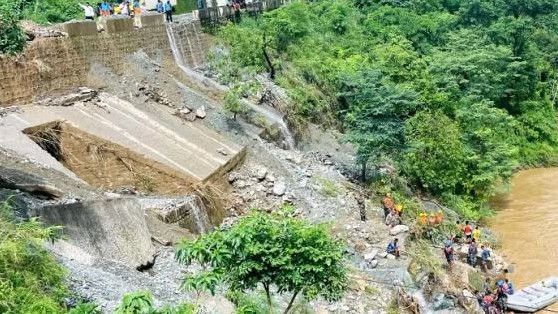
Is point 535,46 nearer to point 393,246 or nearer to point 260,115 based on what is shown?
point 260,115

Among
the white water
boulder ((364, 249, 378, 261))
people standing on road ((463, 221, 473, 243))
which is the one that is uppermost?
the white water

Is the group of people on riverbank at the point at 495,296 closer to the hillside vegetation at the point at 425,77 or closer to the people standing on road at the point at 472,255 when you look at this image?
the people standing on road at the point at 472,255

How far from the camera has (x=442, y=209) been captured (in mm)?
22078

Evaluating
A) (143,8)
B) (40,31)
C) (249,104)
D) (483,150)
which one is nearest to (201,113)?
(249,104)

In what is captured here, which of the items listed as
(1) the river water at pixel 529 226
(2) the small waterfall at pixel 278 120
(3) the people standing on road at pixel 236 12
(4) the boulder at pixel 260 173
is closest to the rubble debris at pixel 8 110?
(4) the boulder at pixel 260 173

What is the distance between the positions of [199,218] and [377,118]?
25.7 ft

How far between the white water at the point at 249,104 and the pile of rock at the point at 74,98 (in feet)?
14.6

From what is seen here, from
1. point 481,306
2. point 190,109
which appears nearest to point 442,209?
point 481,306

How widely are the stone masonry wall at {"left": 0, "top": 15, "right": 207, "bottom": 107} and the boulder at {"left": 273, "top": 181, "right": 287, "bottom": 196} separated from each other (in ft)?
20.7

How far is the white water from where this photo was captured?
71.4 ft

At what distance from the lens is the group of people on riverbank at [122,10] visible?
834 inches

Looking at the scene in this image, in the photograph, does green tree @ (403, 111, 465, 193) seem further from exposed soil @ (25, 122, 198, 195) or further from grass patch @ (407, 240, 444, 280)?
exposed soil @ (25, 122, 198, 195)

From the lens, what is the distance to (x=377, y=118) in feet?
68.6

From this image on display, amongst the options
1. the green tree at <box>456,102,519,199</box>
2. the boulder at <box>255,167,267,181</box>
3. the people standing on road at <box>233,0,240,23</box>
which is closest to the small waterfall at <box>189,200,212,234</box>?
the boulder at <box>255,167,267,181</box>
